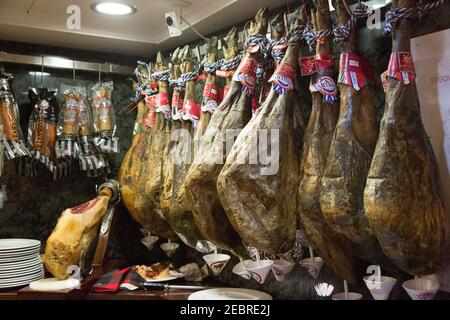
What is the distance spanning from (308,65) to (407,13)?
41 centimetres

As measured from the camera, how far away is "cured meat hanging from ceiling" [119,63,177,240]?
8.23 ft

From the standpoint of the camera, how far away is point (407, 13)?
1315mm

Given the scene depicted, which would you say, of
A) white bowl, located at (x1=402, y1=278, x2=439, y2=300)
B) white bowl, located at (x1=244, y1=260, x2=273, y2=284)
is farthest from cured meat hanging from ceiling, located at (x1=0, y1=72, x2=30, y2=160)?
white bowl, located at (x1=402, y1=278, x2=439, y2=300)

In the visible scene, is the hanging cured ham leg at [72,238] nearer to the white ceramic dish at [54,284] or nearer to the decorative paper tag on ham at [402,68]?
the white ceramic dish at [54,284]

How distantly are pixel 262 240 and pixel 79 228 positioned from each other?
4.34 ft

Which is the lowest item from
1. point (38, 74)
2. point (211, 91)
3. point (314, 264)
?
point (314, 264)

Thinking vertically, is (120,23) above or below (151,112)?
above

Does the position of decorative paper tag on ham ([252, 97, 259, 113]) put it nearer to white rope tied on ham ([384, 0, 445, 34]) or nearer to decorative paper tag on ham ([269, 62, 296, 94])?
decorative paper tag on ham ([269, 62, 296, 94])

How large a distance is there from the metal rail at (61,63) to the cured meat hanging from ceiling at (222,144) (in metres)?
1.44

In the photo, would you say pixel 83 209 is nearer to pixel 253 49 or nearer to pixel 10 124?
pixel 10 124

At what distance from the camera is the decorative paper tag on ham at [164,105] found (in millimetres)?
2461

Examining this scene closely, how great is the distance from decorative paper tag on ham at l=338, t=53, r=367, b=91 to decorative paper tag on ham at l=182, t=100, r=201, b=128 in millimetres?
913

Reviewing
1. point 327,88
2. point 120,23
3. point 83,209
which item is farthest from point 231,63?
point 83,209

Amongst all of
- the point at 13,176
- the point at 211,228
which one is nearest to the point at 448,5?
the point at 211,228
